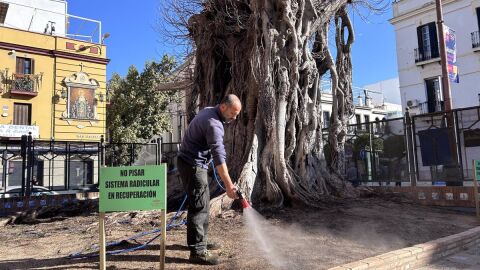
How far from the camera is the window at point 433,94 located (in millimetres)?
25758

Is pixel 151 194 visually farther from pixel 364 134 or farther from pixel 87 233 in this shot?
pixel 364 134

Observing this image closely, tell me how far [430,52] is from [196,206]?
25378 mm

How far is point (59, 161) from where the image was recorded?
15.6 meters

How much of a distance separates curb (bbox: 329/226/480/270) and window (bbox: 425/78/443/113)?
70.6ft

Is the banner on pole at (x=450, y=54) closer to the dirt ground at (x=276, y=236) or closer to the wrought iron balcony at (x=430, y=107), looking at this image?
the dirt ground at (x=276, y=236)

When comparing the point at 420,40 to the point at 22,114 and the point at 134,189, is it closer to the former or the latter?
the point at 22,114

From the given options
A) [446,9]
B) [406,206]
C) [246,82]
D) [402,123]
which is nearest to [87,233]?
[246,82]

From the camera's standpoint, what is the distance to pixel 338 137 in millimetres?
10094

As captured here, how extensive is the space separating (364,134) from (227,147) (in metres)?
5.60

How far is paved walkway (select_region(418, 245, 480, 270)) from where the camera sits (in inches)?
197

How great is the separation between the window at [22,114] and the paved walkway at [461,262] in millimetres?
24605

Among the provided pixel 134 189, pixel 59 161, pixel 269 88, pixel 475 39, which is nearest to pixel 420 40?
pixel 475 39

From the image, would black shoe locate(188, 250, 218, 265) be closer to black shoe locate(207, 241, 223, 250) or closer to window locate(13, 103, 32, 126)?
black shoe locate(207, 241, 223, 250)

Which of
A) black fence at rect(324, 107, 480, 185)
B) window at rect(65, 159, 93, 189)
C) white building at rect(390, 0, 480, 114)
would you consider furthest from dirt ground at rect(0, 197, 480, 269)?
white building at rect(390, 0, 480, 114)
